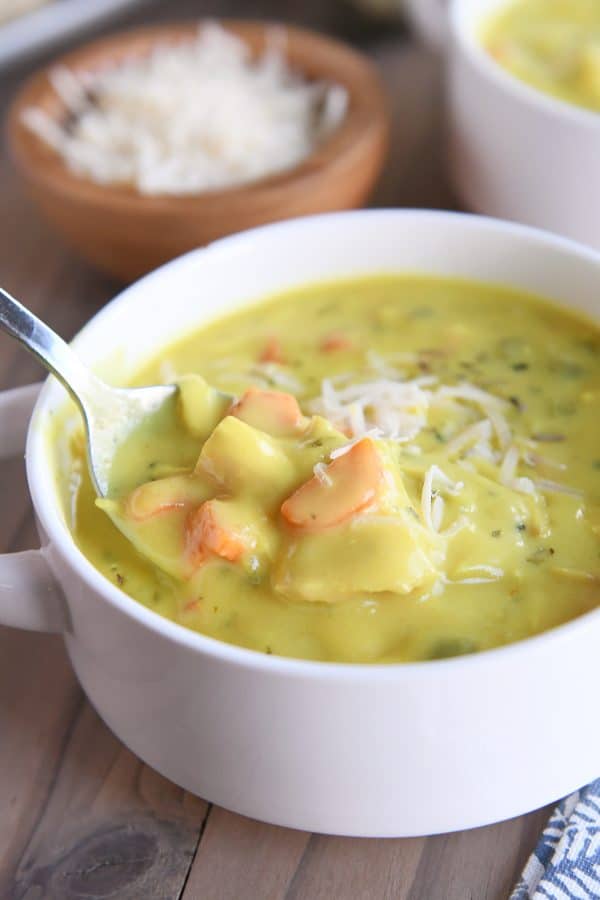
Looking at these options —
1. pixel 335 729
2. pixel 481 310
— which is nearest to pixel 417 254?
pixel 481 310

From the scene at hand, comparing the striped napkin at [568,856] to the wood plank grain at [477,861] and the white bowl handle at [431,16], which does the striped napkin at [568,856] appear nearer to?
the wood plank grain at [477,861]

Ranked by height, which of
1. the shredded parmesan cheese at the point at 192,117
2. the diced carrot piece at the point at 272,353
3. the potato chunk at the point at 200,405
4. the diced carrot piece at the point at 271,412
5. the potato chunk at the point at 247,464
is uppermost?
the potato chunk at the point at 247,464

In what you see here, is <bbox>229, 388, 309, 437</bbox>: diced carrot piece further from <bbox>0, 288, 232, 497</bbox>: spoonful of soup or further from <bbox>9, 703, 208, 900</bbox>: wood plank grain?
<bbox>9, 703, 208, 900</bbox>: wood plank grain

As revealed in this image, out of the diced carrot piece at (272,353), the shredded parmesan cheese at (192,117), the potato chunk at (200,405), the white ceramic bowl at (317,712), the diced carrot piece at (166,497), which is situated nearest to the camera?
the white ceramic bowl at (317,712)

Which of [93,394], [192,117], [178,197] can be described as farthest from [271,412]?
[192,117]

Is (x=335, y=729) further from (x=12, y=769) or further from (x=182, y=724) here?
(x=12, y=769)

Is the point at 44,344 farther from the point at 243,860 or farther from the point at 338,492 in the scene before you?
the point at 243,860

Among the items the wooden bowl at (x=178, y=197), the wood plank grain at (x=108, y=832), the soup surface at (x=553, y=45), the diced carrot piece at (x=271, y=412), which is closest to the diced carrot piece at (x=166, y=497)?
the diced carrot piece at (x=271, y=412)
